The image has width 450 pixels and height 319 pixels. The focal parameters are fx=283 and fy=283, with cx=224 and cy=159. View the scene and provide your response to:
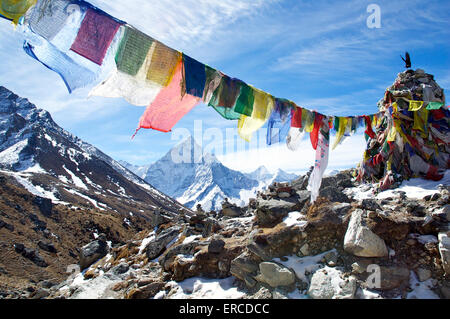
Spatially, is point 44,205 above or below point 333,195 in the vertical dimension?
below

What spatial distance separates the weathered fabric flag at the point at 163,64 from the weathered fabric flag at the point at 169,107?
12 cm

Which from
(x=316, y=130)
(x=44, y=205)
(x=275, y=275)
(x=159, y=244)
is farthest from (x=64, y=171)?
(x=275, y=275)

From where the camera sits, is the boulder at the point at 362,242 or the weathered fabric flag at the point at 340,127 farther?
the weathered fabric flag at the point at 340,127

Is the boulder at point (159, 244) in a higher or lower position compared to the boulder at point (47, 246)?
higher

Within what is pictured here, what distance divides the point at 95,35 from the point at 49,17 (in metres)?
0.71

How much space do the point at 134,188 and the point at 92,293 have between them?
365 feet

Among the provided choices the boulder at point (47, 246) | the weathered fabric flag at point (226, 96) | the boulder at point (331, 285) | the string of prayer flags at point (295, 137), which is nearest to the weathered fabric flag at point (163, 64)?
the weathered fabric flag at point (226, 96)

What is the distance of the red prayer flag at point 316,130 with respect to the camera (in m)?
9.22

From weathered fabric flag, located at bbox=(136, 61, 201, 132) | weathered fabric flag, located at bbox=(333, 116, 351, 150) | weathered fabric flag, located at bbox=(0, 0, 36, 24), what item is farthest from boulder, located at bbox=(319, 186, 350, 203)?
weathered fabric flag, located at bbox=(0, 0, 36, 24)

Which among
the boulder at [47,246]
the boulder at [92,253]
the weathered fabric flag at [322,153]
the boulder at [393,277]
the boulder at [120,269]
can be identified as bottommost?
the boulder at [47,246]

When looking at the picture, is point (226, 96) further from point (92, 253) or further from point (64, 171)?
point (64, 171)

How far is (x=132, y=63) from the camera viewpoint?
17.6ft

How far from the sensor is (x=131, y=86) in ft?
18.1

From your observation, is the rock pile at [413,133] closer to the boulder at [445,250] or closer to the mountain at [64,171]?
the boulder at [445,250]
